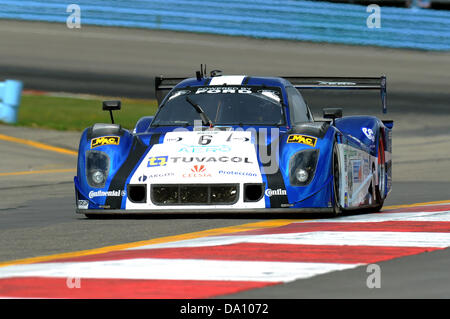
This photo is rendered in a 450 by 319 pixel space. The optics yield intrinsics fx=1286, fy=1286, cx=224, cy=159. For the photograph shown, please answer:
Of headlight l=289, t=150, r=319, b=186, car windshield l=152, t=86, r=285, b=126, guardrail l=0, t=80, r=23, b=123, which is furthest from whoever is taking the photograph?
guardrail l=0, t=80, r=23, b=123

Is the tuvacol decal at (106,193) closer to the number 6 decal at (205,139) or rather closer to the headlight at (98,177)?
the headlight at (98,177)

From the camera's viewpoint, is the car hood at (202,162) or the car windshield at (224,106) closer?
the car hood at (202,162)

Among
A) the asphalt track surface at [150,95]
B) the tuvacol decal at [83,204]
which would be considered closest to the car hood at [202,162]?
the asphalt track surface at [150,95]

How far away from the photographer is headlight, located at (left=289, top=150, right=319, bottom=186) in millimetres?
10633

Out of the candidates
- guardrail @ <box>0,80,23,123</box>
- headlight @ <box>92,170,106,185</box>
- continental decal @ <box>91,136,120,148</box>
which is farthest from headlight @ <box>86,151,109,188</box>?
guardrail @ <box>0,80,23,123</box>

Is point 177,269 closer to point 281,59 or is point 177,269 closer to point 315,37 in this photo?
point 281,59

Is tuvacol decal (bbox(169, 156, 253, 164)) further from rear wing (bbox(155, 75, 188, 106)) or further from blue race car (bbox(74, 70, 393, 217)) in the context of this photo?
rear wing (bbox(155, 75, 188, 106))

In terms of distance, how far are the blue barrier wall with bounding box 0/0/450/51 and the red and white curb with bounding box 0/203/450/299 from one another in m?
25.2

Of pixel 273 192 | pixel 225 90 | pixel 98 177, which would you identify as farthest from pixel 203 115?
pixel 273 192

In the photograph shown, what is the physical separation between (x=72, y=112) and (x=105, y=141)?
13.9 meters

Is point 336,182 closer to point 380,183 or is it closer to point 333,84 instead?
point 380,183

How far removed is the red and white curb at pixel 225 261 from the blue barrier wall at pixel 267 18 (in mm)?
25152

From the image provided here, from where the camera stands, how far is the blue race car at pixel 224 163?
34.7 ft

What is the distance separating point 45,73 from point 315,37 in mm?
8772
